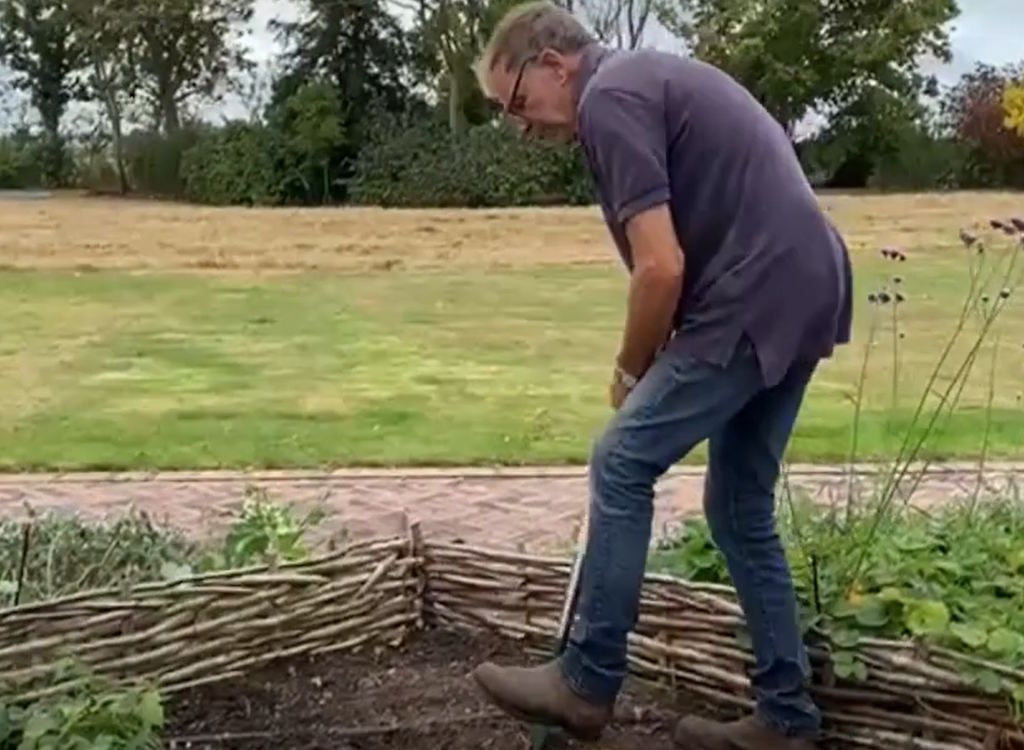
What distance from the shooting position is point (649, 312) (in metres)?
2.42

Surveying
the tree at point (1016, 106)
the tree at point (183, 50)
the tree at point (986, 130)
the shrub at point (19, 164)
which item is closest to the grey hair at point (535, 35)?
the tree at point (1016, 106)

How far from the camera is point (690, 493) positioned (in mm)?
4980

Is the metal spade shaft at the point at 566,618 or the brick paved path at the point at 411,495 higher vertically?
the metal spade shaft at the point at 566,618

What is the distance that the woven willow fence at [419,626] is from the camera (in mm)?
2623

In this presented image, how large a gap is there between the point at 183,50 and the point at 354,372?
13862 mm

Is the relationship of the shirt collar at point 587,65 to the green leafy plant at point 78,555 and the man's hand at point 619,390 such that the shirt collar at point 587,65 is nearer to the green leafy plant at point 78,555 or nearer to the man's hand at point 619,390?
the man's hand at point 619,390

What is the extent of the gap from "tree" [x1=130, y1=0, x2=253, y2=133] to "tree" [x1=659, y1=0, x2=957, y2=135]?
6143 millimetres

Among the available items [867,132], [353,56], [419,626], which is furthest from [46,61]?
[419,626]

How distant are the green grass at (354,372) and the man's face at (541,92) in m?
3.02

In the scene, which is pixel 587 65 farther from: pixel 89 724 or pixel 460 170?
pixel 460 170

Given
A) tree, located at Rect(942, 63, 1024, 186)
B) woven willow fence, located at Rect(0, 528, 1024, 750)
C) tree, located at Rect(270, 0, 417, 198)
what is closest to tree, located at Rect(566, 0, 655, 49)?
tree, located at Rect(270, 0, 417, 198)

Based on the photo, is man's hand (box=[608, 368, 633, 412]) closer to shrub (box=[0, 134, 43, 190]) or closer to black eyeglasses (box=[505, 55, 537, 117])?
black eyeglasses (box=[505, 55, 537, 117])

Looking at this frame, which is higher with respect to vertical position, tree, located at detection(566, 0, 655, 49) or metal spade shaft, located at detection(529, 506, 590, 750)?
tree, located at detection(566, 0, 655, 49)

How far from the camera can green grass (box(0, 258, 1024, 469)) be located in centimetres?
573
